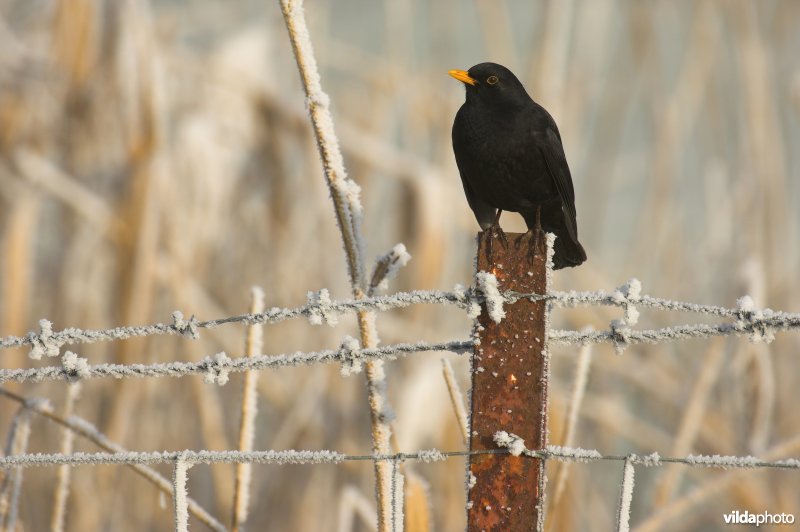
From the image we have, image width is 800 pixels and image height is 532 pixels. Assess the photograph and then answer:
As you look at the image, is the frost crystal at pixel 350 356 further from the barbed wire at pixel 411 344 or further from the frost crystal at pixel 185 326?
the frost crystal at pixel 185 326

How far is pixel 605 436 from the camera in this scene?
3.42m

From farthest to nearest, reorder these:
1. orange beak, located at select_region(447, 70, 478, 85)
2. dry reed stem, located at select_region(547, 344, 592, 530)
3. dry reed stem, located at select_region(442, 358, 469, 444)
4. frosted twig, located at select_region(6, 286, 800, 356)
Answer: orange beak, located at select_region(447, 70, 478, 85)
dry reed stem, located at select_region(547, 344, 592, 530)
dry reed stem, located at select_region(442, 358, 469, 444)
frosted twig, located at select_region(6, 286, 800, 356)

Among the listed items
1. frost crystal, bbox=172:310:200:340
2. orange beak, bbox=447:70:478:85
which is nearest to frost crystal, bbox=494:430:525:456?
frost crystal, bbox=172:310:200:340

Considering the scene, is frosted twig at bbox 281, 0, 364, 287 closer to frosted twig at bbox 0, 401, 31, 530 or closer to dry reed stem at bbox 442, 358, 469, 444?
dry reed stem at bbox 442, 358, 469, 444

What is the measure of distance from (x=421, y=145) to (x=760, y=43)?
1.23 metres

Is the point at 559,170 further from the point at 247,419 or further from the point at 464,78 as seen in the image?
the point at 247,419

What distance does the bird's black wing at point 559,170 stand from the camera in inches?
58.1

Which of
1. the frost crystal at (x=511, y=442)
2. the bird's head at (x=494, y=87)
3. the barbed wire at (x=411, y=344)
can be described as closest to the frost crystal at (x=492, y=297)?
the barbed wire at (x=411, y=344)

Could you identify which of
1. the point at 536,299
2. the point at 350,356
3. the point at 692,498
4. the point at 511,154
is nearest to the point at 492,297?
the point at 536,299

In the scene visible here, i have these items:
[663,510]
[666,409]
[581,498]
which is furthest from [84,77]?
[666,409]

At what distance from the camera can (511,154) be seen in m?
1.48

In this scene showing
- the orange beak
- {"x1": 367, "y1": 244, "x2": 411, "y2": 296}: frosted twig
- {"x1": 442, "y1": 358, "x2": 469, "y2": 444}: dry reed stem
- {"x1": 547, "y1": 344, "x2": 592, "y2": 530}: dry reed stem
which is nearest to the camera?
{"x1": 367, "y1": 244, "x2": 411, "y2": 296}: frosted twig

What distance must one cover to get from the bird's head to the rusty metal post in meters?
0.66

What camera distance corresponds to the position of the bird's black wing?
148 centimetres
